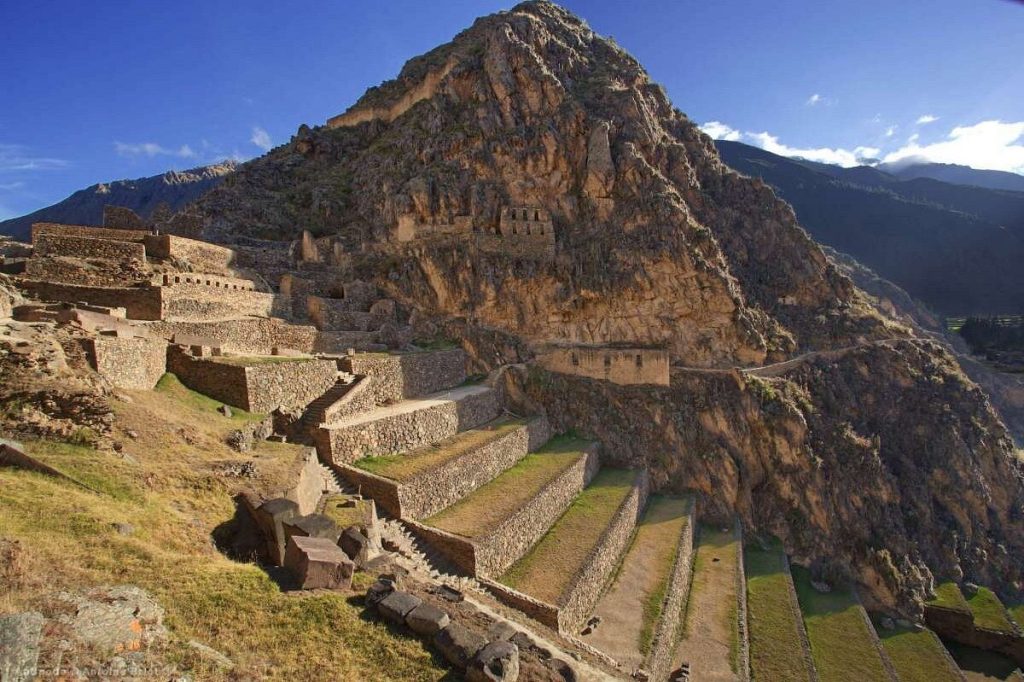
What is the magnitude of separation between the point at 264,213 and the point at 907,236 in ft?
360

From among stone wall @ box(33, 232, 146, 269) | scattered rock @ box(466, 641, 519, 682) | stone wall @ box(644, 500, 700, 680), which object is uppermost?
stone wall @ box(33, 232, 146, 269)

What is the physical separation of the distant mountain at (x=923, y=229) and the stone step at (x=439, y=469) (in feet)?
309

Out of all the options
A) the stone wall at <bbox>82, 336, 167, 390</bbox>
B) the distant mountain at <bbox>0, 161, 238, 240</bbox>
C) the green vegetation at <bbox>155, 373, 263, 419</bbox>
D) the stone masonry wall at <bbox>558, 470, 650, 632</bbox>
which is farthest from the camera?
the distant mountain at <bbox>0, 161, 238, 240</bbox>

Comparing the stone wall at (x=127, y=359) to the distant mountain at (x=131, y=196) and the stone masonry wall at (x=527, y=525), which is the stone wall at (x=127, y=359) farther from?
the distant mountain at (x=131, y=196)

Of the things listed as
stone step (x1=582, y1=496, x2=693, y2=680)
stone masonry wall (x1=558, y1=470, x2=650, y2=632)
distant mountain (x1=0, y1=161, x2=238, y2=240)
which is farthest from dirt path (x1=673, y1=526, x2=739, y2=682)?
distant mountain (x1=0, y1=161, x2=238, y2=240)

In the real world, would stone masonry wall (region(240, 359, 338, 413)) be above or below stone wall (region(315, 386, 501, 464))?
above

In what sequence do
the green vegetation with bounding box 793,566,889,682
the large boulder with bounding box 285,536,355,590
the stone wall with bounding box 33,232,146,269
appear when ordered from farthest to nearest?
the green vegetation with bounding box 793,566,889,682 → the stone wall with bounding box 33,232,146,269 → the large boulder with bounding box 285,536,355,590

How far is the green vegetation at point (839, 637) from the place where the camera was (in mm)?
17109

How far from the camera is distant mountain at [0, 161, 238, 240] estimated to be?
67.6 m

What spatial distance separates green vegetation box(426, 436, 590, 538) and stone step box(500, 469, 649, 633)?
4.76 ft

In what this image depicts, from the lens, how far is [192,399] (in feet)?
44.3

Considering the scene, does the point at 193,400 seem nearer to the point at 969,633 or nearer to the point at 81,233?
the point at 81,233

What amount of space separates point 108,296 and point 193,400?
545cm

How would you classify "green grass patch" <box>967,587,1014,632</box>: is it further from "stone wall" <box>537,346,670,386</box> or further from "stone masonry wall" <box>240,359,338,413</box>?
"stone masonry wall" <box>240,359,338,413</box>
